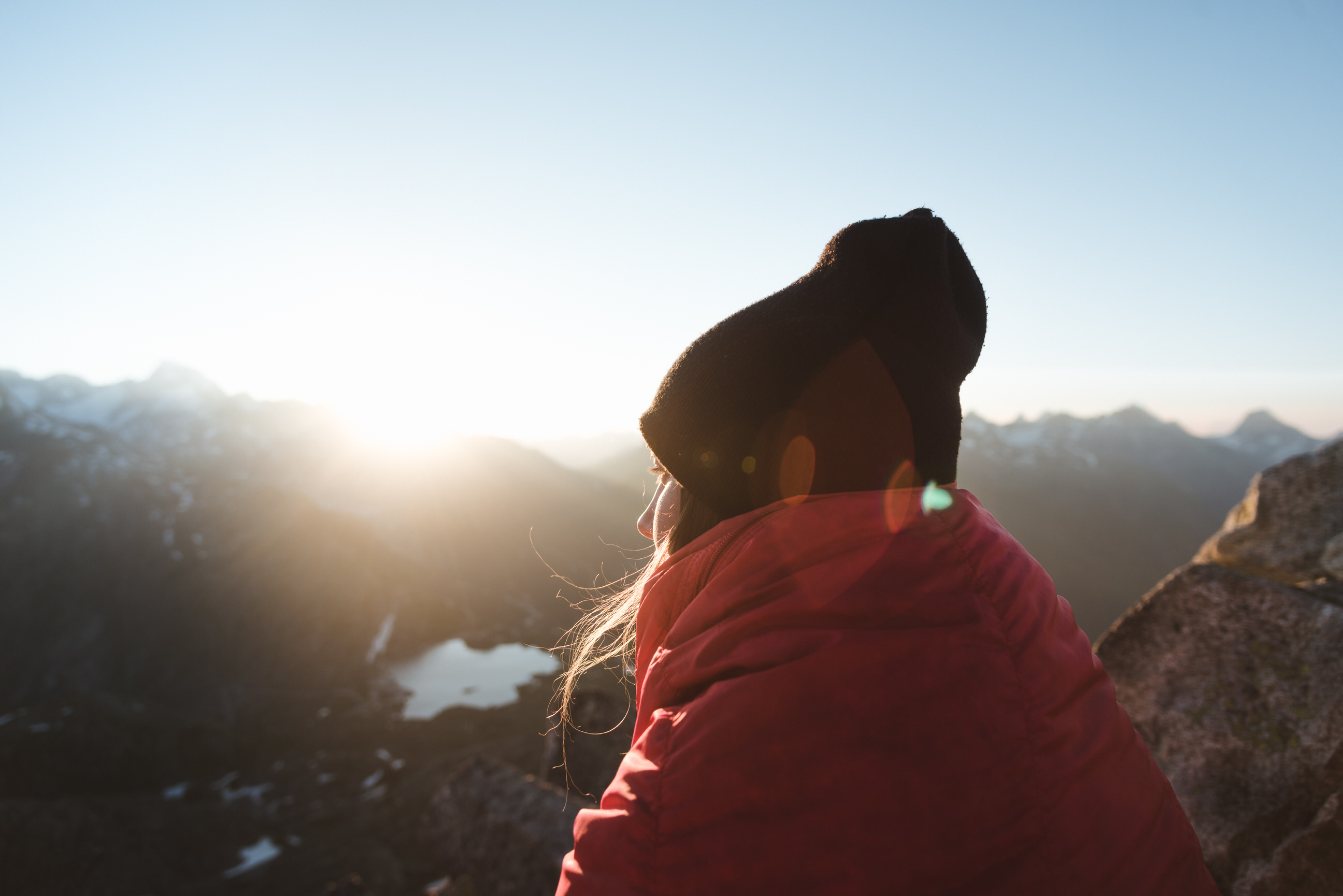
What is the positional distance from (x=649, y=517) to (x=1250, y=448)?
802 ft

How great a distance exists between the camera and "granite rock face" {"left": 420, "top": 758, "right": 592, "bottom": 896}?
4.96 meters

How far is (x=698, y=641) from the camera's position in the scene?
1.57 meters

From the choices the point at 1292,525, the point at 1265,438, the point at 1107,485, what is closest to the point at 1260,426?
the point at 1265,438

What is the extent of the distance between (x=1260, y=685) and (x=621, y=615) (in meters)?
3.50

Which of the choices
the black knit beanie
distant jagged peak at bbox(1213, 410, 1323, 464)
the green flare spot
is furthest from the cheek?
distant jagged peak at bbox(1213, 410, 1323, 464)

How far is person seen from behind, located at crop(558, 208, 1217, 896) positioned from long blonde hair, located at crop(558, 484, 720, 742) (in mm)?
219

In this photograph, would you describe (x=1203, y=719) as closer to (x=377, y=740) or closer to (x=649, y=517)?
(x=649, y=517)

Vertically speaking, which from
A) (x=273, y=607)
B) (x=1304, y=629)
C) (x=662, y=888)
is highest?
(x=662, y=888)

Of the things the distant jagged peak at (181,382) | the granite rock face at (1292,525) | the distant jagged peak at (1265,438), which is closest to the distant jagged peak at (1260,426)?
the distant jagged peak at (1265,438)

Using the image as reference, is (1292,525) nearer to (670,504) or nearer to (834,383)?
(834,383)

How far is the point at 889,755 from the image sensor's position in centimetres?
130

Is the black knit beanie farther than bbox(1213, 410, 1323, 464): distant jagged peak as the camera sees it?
No

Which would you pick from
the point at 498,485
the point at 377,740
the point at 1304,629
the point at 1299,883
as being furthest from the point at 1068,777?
Answer: the point at 498,485

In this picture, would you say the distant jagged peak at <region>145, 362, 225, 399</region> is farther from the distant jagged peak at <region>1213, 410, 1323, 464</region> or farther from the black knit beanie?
the distant jagged peak at <region>1213, 410, 1323, 464</region>
